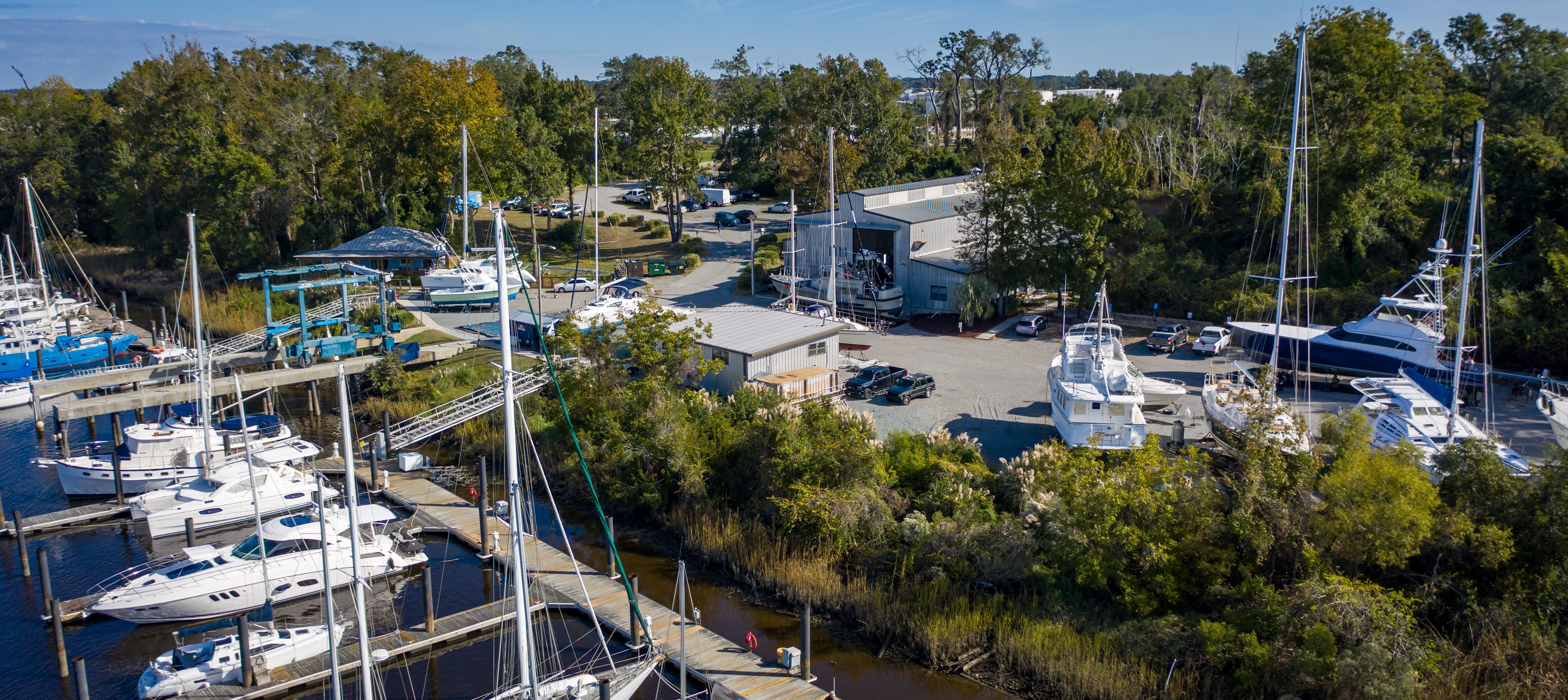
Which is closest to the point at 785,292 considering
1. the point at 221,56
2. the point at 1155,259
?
the point at 1155,259

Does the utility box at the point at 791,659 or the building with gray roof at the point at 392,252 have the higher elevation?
the building with gray roof at the point at 392,252

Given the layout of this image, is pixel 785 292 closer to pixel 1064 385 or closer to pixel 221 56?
pixel 1064 385

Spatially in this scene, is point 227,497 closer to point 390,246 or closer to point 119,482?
point 119,482

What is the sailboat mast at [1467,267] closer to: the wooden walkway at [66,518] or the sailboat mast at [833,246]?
the sailboat mast at [833,246]

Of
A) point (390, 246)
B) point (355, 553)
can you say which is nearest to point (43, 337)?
point (390, 246)

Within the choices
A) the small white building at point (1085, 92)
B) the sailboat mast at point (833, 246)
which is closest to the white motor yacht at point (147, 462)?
the sailboat mast at point (833, 246)

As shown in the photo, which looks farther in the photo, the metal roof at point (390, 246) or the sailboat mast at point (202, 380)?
the metal roof at point (390, 246)
